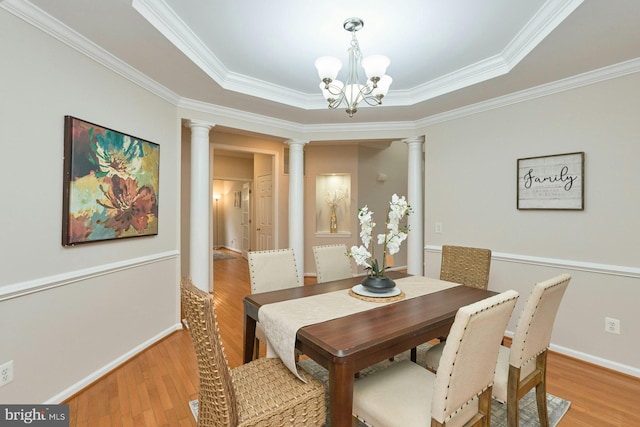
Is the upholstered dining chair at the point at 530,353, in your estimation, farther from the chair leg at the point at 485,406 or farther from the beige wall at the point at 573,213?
the beige wall at the point at 573,213

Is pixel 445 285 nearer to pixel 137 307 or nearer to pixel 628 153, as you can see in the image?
pixel 628 153

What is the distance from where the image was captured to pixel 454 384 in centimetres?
119

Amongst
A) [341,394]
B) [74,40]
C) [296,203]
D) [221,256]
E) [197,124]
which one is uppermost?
[74,40]

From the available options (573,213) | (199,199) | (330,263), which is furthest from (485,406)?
(199,199)

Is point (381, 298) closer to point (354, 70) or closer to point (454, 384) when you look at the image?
point (454, 384)

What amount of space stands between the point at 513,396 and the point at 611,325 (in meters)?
1.69

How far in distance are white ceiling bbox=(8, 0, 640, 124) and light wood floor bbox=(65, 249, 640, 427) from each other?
2.41 m

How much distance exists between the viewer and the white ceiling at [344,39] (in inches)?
74.8

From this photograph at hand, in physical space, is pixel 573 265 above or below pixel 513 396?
above

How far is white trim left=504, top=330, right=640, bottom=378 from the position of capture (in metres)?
2.40

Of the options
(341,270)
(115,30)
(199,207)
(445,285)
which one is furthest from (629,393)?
(115,30)

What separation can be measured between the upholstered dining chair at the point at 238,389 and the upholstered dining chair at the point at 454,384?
24cm

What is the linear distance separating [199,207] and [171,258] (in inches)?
24.0

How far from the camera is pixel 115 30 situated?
2.01 m
